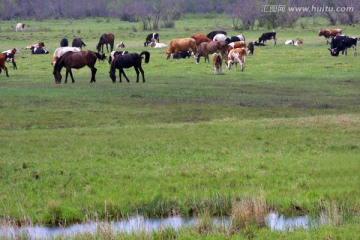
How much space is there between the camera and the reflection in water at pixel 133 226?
332 inches

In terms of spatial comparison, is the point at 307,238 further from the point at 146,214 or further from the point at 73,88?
the point at 73,88

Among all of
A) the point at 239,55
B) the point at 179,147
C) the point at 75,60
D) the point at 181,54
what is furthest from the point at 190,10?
the point at 179,147

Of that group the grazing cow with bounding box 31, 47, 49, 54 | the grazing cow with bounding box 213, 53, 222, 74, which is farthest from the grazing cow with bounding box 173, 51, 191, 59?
the grazing cow with bounding box 213, 53, 222, 74

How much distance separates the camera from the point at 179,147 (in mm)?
14117

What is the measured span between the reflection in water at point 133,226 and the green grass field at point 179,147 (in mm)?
225

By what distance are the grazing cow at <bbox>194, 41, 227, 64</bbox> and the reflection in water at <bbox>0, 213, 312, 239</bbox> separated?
27.7 m

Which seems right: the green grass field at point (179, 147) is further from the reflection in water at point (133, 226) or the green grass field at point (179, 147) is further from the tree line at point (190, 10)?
the tree line at point (190, 10)

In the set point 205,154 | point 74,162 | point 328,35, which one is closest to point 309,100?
point 205,154

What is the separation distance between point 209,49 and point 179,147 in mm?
23285

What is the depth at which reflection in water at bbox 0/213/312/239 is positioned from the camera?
8.45m

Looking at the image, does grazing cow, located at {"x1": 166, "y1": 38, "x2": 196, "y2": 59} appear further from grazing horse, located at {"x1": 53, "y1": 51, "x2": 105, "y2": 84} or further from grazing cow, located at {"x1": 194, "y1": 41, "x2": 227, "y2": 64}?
grazing horse, located at {"x1": 53, "y1": 51, "x2": 105, "y2": 84}

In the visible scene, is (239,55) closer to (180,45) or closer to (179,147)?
(180,45)

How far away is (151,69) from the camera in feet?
111

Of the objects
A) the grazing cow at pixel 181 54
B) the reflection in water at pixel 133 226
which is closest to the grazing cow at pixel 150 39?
the grazing cow at pixel 181 54
